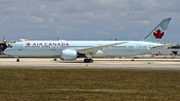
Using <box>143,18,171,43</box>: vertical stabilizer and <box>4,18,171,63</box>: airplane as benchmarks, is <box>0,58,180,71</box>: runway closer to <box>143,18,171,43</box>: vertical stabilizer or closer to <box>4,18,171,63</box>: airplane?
<box>4,18,171,63</box>: airplane

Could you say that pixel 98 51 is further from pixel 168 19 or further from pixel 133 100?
pixel 133 100

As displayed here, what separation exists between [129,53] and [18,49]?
855 inches

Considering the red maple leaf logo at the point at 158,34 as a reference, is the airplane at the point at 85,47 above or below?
below

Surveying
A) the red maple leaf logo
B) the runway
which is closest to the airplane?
the red maple leaf logo

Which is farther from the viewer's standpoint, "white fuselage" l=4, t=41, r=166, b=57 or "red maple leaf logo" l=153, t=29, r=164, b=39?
"red maple leaf logo" l=153, t=29, r=164, b=39

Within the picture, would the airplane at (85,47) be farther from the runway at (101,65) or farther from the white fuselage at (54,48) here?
the runway at (101,65)

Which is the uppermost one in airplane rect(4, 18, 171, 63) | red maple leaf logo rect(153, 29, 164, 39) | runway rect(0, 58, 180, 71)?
red maple leaf logo rect(153, 29, 164, 39)

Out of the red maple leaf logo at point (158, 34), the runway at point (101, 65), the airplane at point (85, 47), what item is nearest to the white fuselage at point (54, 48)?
the airplane at point (85, 47)

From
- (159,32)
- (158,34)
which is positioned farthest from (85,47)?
(159,32)

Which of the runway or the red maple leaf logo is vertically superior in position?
the red maple leaf logo

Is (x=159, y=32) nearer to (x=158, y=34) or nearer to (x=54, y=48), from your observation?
(x=158, y=34)

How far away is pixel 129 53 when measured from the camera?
4506 cm

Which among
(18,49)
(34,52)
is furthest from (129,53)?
(18,49)

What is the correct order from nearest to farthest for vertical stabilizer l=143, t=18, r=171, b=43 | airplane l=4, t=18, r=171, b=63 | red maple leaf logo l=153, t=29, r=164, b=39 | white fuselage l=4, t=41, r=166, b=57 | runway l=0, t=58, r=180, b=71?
runway l=0, t=58, r=180, b=71 < airplane l=4, t=18, r=171, b=63 < white fuselage l=4, t=41, r=166, b=57 < vertical stabilizer l=143, t=18, r=171, b=43 < red maple leaf logo l=153, t=29, r=164, b=39
